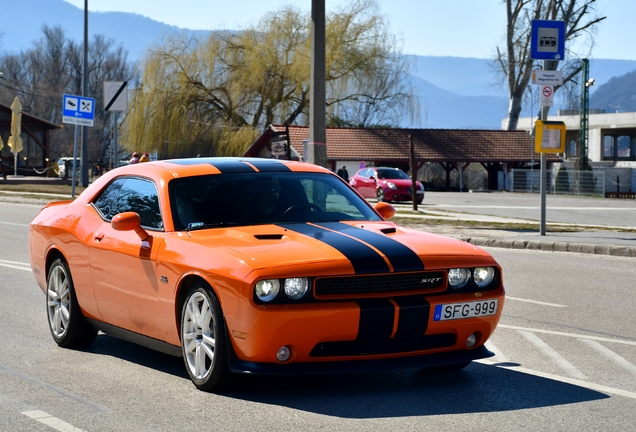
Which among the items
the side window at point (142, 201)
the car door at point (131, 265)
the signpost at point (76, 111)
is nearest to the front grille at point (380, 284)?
the car door at point (131, 265)

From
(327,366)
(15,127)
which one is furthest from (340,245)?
(15,127)

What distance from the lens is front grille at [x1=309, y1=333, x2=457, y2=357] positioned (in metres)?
5.93

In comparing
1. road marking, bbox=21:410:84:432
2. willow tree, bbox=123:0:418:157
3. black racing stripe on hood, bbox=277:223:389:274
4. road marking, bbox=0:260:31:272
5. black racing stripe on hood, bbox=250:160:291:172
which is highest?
willow tree, bbox=123:0:418:157

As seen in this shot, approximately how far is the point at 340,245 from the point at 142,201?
2011 mm

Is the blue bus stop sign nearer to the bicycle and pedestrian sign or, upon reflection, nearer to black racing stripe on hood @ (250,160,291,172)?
black racing stripe on hood @ (250,160,291,172)

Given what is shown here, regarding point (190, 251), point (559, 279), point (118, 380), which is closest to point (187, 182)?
point (190, 251)

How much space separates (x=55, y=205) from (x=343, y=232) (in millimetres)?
3457

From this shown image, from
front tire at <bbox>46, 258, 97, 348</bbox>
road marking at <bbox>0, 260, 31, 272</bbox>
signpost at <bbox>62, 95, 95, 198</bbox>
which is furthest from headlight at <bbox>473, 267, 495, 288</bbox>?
signpost at <bbox>62, 95, 95, 198</bbox>

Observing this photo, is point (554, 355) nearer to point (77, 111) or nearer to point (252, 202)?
point (252, 202)

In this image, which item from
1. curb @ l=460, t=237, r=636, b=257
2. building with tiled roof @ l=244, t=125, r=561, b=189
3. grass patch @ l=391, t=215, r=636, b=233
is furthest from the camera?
building with tiled roof @ l=244, t=125, r=561, b=189

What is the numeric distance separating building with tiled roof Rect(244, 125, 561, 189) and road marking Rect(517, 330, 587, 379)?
173ft

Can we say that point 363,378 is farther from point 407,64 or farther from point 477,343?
point 407,64

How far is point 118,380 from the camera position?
6633 millimetres

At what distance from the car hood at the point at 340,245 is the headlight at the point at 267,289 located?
10cm
